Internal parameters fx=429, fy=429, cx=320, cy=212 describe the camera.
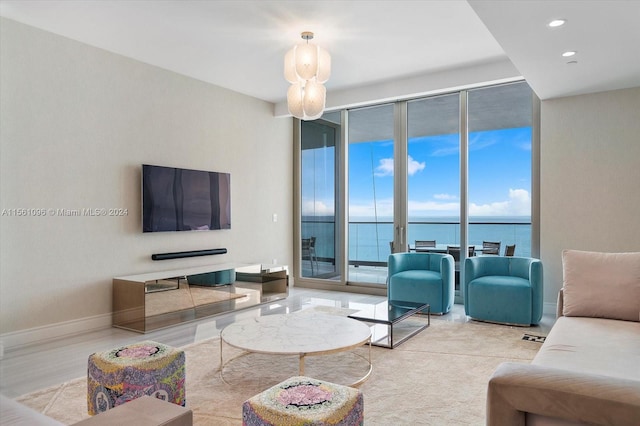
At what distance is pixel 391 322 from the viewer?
3574 mm

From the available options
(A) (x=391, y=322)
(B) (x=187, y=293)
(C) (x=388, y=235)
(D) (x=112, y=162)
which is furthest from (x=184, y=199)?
(A) (x=391, y=322)

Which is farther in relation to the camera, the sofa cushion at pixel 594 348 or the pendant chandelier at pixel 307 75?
the pendant chandelier at pixel 307 75

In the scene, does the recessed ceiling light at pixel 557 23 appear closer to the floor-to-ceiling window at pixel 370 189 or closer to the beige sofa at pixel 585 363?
the beige sofa at pixel 585 363

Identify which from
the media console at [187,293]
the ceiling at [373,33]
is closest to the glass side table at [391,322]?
the media console at [187,293]

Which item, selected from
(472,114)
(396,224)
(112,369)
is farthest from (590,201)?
(112,369)

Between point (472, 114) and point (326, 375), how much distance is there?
4021 mm

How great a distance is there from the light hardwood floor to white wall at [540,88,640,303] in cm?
96

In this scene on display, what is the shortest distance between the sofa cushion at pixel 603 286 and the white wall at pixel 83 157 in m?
4.13

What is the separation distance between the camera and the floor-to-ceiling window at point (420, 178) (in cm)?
536

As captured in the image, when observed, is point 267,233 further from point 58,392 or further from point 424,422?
point 424,422

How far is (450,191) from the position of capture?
571 cm

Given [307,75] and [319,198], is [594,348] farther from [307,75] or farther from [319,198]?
[319,198]

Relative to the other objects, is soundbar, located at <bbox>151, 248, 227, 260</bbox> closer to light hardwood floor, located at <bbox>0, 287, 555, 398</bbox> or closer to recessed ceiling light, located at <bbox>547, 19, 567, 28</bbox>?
light hardwood floor, located at <bbox>0, 287, 555, 398</bbox>

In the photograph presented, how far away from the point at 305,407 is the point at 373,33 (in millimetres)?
3536
